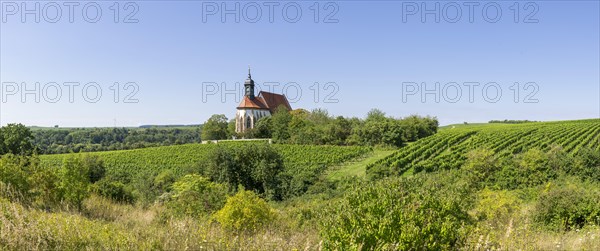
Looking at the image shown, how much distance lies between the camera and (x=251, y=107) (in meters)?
85.8

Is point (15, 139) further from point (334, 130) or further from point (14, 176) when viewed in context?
point (334, 130)

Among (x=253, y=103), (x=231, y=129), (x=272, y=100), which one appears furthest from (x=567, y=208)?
(x=272, y=100)

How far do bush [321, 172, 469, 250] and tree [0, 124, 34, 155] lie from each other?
4358 centimetres

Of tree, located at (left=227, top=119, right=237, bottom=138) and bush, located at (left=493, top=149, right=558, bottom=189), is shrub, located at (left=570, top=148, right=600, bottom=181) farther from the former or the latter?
tree, located at (left=227, top=119, right=237, bottom=138)

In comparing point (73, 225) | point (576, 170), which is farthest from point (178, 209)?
point (576, 170)

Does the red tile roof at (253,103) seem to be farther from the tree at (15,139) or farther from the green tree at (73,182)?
the green tree at (73,182)

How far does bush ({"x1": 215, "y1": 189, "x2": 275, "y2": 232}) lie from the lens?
23.1ft

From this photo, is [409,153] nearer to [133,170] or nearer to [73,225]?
[133,170]

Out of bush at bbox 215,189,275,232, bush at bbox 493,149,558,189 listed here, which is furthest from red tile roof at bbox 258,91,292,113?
bush at bbox 215,189,275,232

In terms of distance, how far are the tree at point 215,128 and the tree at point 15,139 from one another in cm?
4519

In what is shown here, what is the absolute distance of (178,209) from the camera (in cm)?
1081

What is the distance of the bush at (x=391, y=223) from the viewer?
12.0 ft

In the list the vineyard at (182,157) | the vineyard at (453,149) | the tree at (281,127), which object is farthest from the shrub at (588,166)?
the tree at (281,127)

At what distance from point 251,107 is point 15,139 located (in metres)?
52.0
